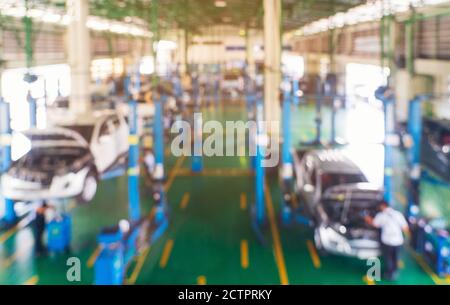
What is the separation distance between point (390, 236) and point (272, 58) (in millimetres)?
10979

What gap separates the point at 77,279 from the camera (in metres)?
9.45

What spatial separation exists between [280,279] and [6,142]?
23.4 feet

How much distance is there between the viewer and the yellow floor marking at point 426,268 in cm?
940

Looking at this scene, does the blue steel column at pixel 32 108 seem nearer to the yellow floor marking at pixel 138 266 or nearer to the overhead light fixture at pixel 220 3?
the yellow floor marking at pixel 138 266

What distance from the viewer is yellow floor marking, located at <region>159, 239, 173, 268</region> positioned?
10045mm

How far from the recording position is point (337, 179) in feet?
38.9

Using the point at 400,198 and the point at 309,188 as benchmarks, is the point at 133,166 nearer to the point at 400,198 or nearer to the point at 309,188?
the point at 309,188

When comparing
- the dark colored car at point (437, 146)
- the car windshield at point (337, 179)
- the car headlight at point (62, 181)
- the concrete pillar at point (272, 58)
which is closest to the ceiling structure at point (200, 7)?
the concrete pillar at point (272, 58)

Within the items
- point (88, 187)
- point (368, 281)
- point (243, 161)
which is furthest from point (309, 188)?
point (243, 161)

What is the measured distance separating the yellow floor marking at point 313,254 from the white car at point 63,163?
527 centimetres

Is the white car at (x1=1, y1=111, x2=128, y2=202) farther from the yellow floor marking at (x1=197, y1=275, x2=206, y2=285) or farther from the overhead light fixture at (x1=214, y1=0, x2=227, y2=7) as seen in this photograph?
the overhead light fixture at (x1=214, y1=0, x2=227, y2=7)

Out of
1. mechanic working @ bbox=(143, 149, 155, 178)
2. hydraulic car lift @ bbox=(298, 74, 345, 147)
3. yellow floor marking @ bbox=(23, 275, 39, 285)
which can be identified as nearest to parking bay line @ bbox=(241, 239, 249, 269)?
yellow floor marking @ bbox=(23, 275, 39, 285)

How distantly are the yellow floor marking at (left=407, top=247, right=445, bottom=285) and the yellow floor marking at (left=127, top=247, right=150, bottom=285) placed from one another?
5314 millimetres

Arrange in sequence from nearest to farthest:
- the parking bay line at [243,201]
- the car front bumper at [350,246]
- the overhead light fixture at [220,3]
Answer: the car front bumper at [350,246]
the parking bay line at [243,201]
the overhead light fixture at [220,3]
